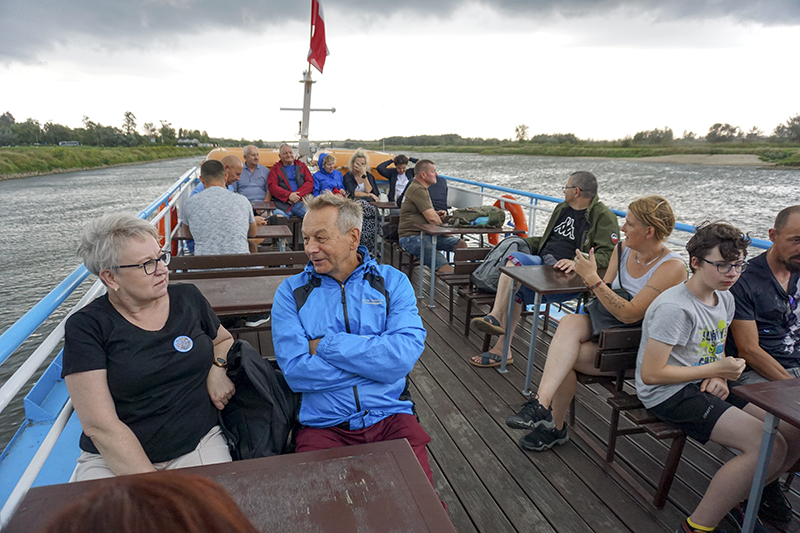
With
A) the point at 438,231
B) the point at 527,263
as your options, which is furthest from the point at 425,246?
the point at 527,263

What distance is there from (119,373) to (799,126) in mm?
27238

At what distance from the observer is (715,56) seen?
22344 millimetres

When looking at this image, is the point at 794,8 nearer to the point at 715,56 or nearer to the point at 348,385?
the point at 348,385

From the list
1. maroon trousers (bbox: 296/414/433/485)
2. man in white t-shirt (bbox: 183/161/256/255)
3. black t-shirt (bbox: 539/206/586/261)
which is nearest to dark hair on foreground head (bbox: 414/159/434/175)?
black t-shirt (bbox: 539/206/586/261)

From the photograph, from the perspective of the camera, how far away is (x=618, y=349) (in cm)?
197

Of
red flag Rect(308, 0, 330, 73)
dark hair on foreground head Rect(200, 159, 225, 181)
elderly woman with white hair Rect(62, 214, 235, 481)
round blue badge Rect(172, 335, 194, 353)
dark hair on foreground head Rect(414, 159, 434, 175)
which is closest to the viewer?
elderly woman with white hair Rect(62, 214, 235, 481)

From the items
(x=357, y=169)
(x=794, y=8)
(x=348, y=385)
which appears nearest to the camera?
(x=348, y=385)

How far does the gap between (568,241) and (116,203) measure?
81.0 ft

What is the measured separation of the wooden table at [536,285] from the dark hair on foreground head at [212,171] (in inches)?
82.6

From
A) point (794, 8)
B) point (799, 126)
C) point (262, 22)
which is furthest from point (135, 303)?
point (799, 126)

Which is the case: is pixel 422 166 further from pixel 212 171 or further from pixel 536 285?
pixel 536 285

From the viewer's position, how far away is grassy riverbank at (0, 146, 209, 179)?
38.2m

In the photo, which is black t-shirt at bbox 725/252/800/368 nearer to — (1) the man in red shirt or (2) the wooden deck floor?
(2) the wooden deck floor

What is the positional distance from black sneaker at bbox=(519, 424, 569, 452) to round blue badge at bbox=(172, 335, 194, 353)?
1.50 metres
